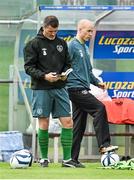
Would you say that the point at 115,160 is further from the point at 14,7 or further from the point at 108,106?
the point at 14,7

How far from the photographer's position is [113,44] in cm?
1500

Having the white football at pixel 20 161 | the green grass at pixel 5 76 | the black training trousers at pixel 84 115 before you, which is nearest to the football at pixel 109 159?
the black training trousers at pixel 84 115

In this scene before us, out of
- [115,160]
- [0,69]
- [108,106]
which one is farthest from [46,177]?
[0,69]

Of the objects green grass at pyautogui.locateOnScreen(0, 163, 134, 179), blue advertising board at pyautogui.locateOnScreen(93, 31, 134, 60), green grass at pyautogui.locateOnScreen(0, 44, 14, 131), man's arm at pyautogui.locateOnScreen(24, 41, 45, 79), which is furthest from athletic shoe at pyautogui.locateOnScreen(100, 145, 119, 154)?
green grass at pyautogui.locateOnScreen(0, 44, 14, 131)

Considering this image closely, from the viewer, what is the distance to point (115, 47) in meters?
15.0

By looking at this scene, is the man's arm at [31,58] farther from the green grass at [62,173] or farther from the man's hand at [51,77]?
the green grass at [62,173]

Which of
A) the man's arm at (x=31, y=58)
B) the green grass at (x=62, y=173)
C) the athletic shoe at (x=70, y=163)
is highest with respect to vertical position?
the man's arm at (x=31, y=58)

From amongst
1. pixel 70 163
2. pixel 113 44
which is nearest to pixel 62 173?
pixel 70 163

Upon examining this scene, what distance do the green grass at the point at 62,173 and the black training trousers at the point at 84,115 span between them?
0.69 metres

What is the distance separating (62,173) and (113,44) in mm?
4728

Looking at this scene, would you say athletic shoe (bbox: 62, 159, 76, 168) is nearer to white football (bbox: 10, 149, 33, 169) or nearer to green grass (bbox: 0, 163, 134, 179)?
green grass (bbox: 0, 163, 134, 179)

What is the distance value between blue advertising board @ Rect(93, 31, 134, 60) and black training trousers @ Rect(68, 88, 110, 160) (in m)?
2.82

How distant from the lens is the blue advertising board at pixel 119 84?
15.0 meters

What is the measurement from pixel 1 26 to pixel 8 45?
36cm
